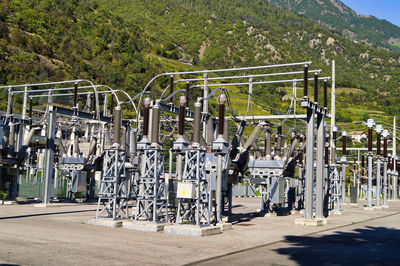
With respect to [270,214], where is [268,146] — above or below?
above

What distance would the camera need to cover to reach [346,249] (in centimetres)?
1642

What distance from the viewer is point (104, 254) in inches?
542

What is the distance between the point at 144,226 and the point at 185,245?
4230 millimetres

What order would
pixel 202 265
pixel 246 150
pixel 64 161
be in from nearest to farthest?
pixel 202 265 → pixel 246 150 → pixel 64 161

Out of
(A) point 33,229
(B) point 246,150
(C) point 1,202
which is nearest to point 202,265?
(A) point 33,229

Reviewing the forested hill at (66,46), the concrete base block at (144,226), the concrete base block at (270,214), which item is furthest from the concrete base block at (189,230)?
the forested hill at (66,46)

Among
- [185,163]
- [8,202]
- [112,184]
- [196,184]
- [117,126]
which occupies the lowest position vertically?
[8,202]

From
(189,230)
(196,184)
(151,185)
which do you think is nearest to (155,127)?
(151,185)

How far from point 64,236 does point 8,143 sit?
17309 millimetres

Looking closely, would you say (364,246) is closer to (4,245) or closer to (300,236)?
(300,236)

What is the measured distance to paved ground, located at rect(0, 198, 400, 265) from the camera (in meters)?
13.3

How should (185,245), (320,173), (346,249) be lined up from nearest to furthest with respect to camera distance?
(185,245) → (346,249) → (320,173)

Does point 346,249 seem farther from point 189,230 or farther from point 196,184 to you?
point 196,184

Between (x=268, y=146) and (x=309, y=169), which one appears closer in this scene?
(x=309, y=169)
